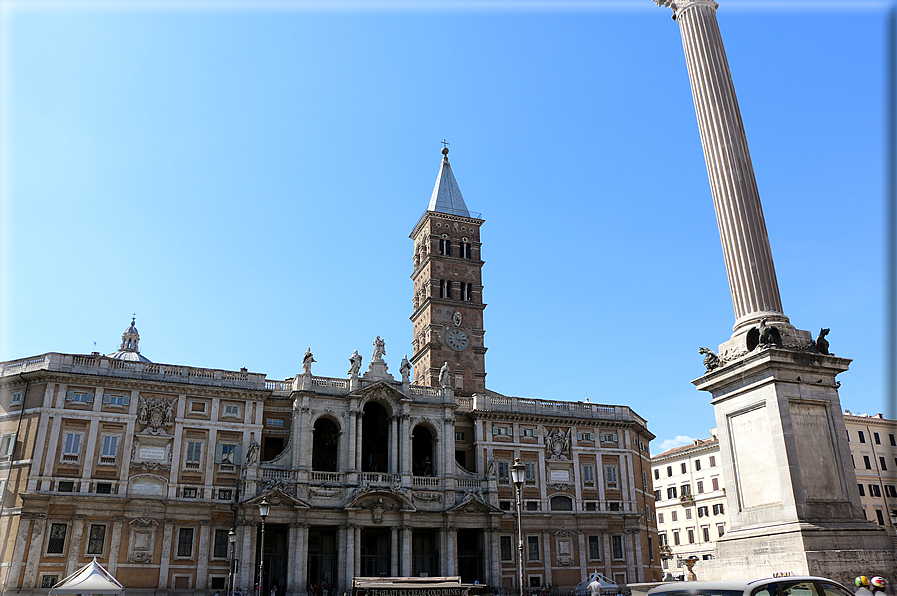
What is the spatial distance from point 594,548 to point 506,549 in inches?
287

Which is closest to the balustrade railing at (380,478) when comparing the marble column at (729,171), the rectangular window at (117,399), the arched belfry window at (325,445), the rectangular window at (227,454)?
the arched belfry window at (325,445)

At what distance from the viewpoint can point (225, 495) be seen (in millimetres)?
47312

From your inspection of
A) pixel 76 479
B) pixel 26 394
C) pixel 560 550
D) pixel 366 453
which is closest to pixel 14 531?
pixel 76 479

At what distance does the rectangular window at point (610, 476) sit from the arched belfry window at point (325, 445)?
21965 mm

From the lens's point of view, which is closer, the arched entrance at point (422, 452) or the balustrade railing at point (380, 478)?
the balustrade railing at point (380, 478)

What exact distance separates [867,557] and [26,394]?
1853 inches

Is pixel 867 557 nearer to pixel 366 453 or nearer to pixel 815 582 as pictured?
pixel 815 582

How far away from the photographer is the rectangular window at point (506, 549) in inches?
2087

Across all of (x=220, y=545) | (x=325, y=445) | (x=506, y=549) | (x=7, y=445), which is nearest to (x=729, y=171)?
(x=220, y=545)

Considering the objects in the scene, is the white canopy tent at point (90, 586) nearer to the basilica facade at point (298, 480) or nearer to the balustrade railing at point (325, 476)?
the basilica facade at point (298, 480)

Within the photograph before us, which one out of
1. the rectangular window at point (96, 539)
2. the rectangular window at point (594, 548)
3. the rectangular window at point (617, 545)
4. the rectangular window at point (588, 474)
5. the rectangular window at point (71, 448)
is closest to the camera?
the rectangular window at point (96, 539)

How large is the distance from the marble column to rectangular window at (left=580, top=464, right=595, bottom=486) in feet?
Answer: 133

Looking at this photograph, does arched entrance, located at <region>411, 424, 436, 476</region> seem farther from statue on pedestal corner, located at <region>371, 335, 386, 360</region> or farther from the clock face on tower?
the clock face on tower

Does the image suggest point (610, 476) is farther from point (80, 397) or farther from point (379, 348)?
point (80, 397)
